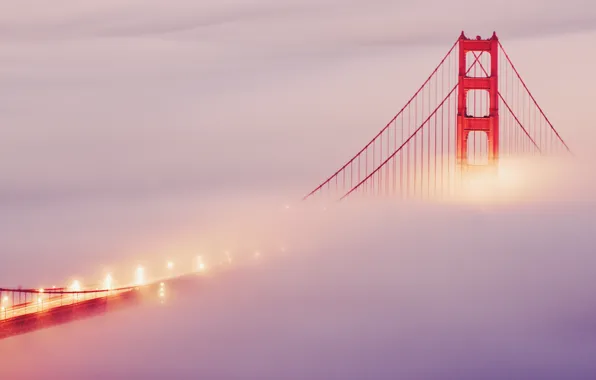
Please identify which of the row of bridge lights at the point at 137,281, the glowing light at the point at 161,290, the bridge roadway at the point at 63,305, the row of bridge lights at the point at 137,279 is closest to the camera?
the bridge roadway at the point at 63,305

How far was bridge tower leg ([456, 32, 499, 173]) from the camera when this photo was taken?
47906 millimetres

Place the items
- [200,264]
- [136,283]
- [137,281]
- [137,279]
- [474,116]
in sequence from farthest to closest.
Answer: [200,264]
[137,279]
[137,281]
[136,283]
[474,116]

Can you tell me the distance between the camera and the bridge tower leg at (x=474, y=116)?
4791 cm

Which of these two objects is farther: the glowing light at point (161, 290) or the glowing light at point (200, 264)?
the glowing light at point (200, 264)

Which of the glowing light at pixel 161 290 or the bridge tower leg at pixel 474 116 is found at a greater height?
the bridge tower leg at pixel 474 116

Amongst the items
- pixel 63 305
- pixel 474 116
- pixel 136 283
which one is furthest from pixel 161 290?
pixel 474 116

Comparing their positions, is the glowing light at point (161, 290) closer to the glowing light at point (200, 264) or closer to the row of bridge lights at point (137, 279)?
the row of bridge lights at point (137, 279)

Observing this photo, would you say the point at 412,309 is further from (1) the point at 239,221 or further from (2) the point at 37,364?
(2) the point at 37,364

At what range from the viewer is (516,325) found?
94625 millimetres

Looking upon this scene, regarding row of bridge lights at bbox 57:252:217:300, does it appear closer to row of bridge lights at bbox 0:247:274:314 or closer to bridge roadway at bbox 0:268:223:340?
row of bridge lights at bbox 0:247:274:314

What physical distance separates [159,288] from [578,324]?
5578 cm

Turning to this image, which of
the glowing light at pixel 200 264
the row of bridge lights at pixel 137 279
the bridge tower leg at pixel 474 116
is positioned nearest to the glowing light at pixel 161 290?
the row of bridge lights at pixel 137 279

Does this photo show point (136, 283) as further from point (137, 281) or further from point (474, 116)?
point (474, 116)

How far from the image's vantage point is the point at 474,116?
48625mm
